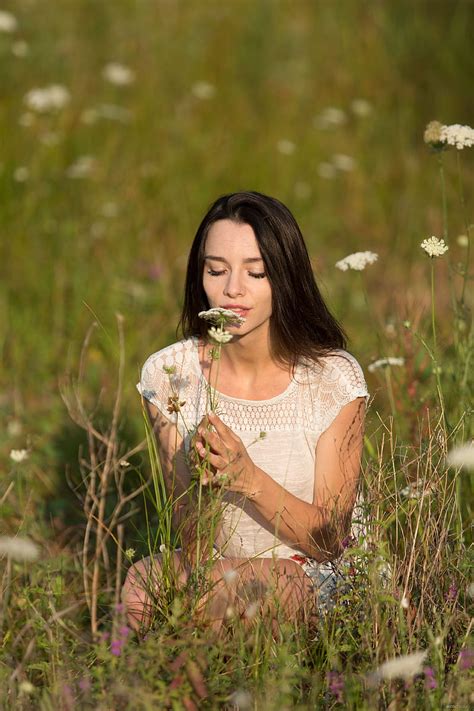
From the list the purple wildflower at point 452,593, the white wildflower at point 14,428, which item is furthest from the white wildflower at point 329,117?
the purple wildflower at point 452,593

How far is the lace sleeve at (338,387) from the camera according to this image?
2.61 m

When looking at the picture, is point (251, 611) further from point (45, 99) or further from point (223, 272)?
point (45, 99)

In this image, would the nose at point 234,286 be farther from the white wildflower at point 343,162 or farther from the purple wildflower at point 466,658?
the white wildflower at point 343,162

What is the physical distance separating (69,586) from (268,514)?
798mm

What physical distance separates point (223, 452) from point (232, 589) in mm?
341

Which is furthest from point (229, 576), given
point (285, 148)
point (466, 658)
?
point (285, 148)

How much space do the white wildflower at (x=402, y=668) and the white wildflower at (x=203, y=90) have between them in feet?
16.3

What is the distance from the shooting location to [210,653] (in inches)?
78.2

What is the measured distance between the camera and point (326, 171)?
6.19 metres

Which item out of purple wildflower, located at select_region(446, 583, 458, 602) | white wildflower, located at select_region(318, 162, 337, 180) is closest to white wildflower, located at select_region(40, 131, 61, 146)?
white wildflower, located at select_region(318, 162, 337, 180)

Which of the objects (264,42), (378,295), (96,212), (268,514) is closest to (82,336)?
(96,212)

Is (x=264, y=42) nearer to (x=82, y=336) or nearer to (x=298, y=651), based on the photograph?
(x=82, y=336)

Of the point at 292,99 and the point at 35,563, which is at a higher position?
the point at 292,99

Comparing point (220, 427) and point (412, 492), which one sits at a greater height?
point (220, 427)
